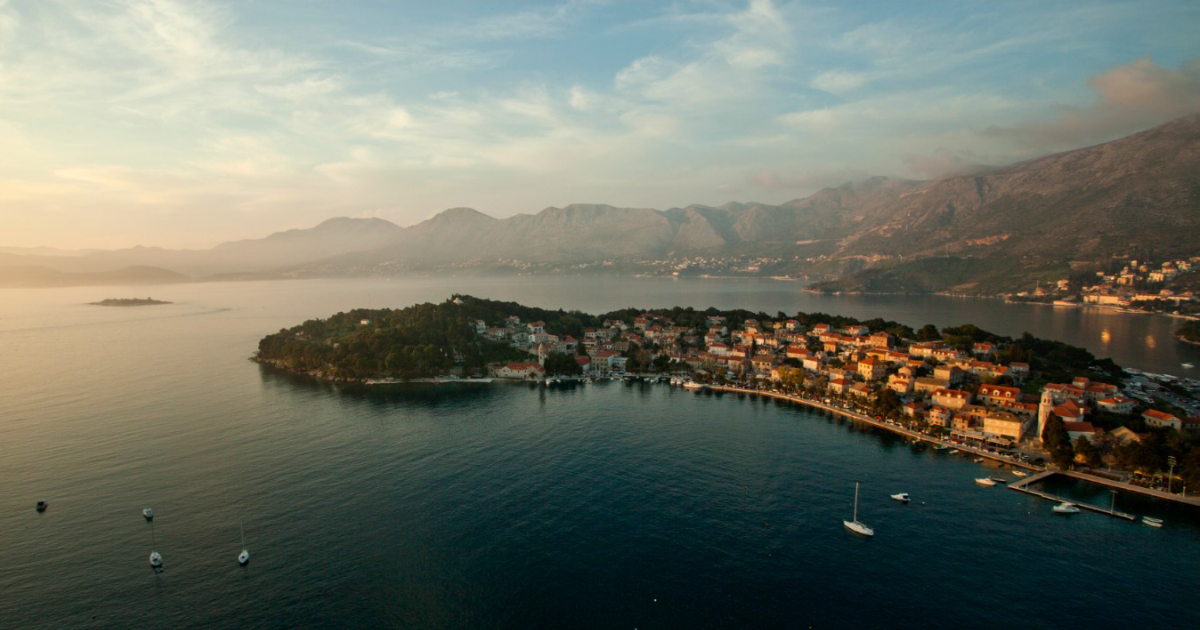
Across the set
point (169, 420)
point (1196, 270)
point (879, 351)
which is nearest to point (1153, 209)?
point (1196, 270)

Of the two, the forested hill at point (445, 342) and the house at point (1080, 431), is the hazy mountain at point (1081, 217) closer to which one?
the forested hill at point (445, 342)

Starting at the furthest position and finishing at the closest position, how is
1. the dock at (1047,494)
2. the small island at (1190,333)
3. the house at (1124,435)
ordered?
the small island at (1190,333), the house at (1124,435), the dock at (1047,494)

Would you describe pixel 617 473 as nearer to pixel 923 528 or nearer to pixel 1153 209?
pixel 923 528

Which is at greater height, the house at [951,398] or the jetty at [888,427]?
the house at [951,398]

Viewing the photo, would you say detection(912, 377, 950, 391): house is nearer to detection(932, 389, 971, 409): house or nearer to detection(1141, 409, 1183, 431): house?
detection(932, 389, 971, 409): house

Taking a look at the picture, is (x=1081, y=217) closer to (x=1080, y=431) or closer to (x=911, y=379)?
(x=911, y=379)

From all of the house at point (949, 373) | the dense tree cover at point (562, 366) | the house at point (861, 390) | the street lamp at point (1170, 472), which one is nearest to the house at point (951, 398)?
the house at point (949, 373)
